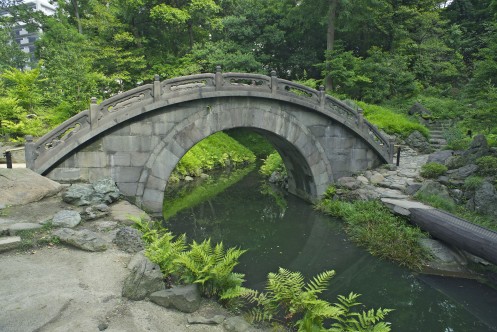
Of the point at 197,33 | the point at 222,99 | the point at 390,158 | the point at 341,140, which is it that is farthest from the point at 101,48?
the point at 390,158

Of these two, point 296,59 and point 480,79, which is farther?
point 296,59

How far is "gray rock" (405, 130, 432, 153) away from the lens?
18.6 metres

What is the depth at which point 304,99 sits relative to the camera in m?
13.8

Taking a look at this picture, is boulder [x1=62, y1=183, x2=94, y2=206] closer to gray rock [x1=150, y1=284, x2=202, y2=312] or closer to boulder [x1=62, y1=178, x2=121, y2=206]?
boulder [x1=62, y1=178, x2=121, y2=206]

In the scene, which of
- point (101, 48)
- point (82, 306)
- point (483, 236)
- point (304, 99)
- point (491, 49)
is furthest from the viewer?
point (101, 48)

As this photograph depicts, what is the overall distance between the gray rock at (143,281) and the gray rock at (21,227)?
2808 millimetres

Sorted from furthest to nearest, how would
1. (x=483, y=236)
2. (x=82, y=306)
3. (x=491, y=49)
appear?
(x=491, y=49) < (x=483, y=236) < (x=82, y=306)

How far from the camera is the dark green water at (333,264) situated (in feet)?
24.3

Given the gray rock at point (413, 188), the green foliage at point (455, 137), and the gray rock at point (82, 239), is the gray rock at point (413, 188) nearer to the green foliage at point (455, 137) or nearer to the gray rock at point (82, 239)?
the green foliage at point (455, 137)

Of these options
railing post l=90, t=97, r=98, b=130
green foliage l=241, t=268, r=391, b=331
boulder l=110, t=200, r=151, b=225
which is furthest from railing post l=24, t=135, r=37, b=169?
green foliage l=241, t=268, r=391, b=331

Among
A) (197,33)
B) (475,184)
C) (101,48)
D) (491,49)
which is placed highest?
(197,33)

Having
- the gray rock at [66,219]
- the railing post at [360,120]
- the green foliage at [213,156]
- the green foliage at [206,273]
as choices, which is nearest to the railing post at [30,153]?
the gray rock at [66,219]

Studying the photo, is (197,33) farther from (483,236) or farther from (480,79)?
(483,236)

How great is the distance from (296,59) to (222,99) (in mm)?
16993
